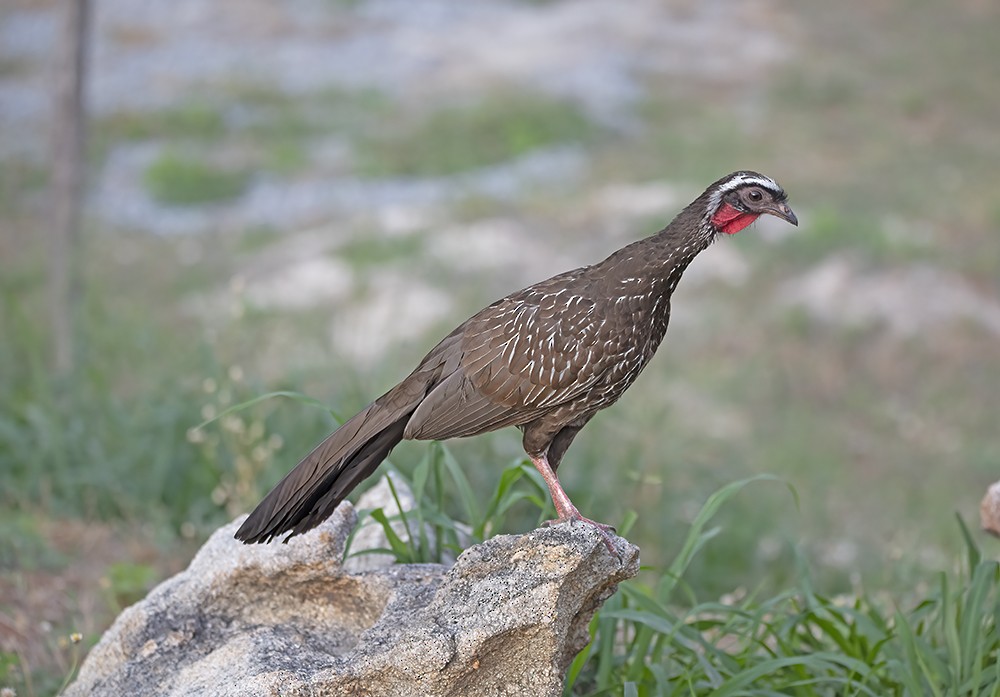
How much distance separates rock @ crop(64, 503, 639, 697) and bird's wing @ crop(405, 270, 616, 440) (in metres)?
0.33

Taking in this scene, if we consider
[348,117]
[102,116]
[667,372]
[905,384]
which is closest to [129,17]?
[102,116]

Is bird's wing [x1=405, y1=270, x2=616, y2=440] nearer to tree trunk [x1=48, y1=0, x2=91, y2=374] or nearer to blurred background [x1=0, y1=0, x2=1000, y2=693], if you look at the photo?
blurred background [x1=0, y1=0, x2=1000, y2=693]

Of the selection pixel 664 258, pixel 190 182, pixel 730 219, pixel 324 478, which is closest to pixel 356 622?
pixel 324 478

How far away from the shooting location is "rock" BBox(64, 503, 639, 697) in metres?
2.93

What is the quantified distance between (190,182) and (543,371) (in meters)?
9.23

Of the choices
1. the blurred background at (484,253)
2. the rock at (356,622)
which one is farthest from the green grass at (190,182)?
the rock at (356,622)

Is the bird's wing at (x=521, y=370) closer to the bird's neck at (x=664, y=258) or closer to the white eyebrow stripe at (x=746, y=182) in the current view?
the bird's neck at (x=664, y=258)

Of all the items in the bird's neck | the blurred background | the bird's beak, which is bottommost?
the blurred background

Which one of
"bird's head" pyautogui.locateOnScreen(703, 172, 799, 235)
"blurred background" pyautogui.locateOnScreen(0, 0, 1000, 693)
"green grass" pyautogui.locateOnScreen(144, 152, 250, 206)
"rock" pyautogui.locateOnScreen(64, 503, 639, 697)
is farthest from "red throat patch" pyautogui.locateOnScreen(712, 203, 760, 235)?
"green grass" pyautogui.locateOnScreen(144, 152, 250, 206)

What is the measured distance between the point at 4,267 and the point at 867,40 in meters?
10.9

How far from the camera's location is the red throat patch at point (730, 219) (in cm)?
321

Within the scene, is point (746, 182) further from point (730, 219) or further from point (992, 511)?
point (992, 511)

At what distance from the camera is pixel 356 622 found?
3.44m

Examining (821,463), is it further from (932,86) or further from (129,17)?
(129,17)
